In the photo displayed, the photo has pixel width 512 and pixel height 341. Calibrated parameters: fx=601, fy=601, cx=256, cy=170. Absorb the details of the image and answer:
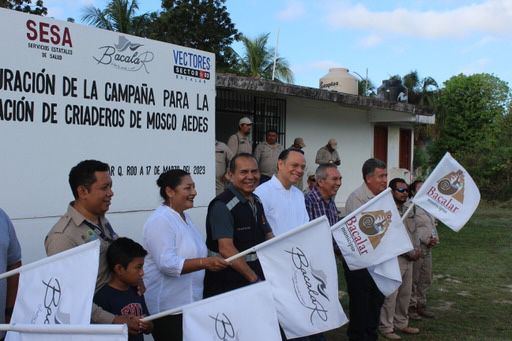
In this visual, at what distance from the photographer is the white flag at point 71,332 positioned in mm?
2537

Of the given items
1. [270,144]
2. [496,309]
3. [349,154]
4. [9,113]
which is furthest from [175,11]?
[9,113]

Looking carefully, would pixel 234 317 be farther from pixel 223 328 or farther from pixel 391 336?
pixel 391 336

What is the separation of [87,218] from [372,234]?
102 inches

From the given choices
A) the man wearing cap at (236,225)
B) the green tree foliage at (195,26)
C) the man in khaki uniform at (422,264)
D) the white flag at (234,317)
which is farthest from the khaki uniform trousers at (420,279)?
the green tree foliage at (195,26)

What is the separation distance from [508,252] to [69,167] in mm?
10392

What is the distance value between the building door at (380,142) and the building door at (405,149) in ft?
3.42

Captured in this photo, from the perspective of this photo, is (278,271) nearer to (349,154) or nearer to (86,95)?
(86,95)

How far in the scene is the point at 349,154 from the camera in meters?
15.1

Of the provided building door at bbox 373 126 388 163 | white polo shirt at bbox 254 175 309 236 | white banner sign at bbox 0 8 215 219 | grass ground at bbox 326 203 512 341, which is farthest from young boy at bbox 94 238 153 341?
building door at bbox 373 126 388 163

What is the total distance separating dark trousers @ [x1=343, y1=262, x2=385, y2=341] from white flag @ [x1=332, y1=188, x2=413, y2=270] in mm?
505

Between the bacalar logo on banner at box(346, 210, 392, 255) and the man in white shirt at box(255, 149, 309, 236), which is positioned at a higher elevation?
the man in white shirt at box(255, 149, 309, 236)

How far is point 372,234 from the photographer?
511 cm

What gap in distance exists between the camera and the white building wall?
511 inches

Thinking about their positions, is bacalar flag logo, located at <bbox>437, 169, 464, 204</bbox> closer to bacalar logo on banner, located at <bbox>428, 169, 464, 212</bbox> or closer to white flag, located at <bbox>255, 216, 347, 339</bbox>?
bacalar logo on banner, located at <bbox>428, 169, 464, 212</bbox>
